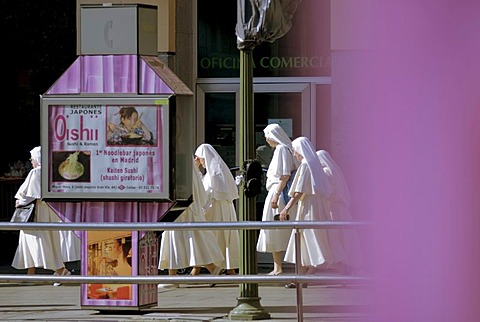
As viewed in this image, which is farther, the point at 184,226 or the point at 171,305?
the point at 171,305

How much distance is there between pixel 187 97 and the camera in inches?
472

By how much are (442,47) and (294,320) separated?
27.7 ft

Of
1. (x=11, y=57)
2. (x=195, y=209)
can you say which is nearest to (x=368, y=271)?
(x=195, y=209)

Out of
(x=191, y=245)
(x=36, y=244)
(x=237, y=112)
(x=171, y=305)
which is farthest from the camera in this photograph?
(x=237, y=112)

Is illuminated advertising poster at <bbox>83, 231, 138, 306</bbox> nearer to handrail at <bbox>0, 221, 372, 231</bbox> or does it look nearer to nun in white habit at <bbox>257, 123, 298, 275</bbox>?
handrail at <bbox>0, 221, 372, 231</bbox>

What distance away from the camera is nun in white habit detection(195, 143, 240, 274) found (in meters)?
15.1

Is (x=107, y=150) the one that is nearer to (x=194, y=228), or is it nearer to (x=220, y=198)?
(x=194, y=228)

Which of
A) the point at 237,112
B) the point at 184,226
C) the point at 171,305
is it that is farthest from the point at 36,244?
the point at 184,226

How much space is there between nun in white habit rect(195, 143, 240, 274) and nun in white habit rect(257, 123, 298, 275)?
14.8 inches

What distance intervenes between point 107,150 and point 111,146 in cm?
6

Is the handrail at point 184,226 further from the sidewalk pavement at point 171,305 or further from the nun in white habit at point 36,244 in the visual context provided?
the nun in white habit at point 36,244

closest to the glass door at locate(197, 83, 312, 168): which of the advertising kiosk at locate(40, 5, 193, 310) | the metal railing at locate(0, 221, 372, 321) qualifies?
the advertising kiosk at locate(40, 5, 193, 310)

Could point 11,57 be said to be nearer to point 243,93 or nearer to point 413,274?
point 243,93

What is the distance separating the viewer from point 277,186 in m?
14.8
